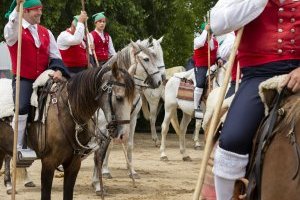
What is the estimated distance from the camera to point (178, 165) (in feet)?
47.2

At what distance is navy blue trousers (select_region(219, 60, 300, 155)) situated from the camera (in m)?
3.80

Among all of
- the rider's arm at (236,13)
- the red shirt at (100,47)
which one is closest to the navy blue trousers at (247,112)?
the rider's arm at (236,13)

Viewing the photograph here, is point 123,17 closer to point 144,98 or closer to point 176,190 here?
point 144,98

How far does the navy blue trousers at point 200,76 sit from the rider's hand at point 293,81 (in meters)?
11.3

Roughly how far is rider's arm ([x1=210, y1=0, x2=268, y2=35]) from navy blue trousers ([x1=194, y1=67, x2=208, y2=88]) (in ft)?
36.6

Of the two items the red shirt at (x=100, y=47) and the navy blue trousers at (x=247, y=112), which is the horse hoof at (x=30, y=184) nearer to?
the red shirt at (x=100, y=47)

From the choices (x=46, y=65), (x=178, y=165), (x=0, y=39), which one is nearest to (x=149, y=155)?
(x=178, y=165)

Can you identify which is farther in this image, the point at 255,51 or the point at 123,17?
the point at 123,17

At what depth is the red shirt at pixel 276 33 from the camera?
3.81 meters

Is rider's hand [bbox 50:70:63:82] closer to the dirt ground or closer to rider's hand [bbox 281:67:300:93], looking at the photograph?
the dirt ground

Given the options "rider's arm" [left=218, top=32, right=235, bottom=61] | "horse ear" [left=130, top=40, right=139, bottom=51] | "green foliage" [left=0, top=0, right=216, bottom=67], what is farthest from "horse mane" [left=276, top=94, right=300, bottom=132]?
"green foliage" [left=0, top=0, right=216, bottom=67]

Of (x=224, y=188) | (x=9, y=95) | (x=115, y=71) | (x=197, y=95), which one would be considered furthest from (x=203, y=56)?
(x=224, y=188)

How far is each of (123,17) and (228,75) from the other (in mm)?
17451

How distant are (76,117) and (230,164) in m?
4.08
